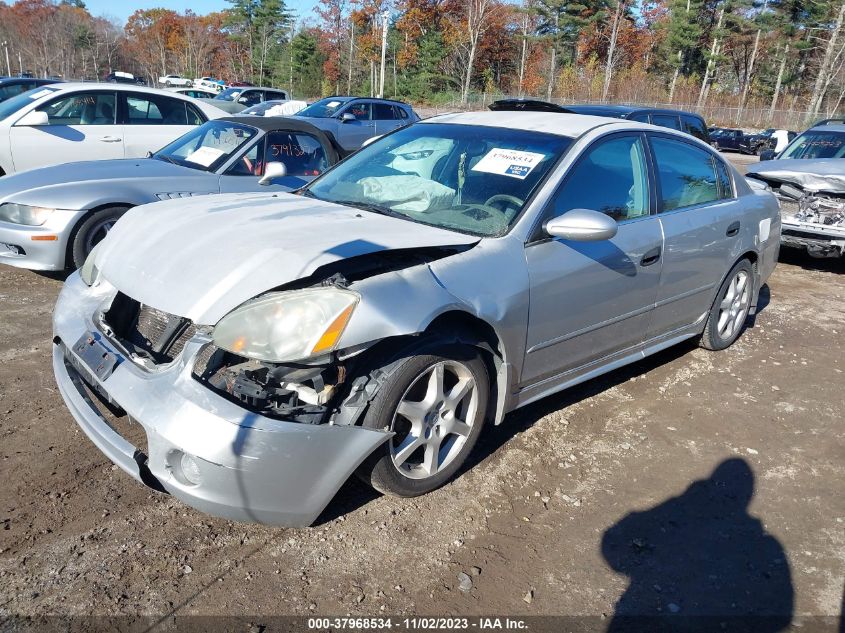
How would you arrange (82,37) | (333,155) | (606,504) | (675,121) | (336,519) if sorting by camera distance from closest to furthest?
(336,519)
(606,504)
(333,155)
(675,121)
(82,37)

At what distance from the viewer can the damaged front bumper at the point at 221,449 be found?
235 cm

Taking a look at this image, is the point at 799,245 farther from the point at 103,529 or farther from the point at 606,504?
the point at 103,529

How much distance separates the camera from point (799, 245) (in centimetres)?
765

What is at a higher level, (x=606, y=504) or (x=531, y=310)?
(x=531, y=310)

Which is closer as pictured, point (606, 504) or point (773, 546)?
point (773, 546)

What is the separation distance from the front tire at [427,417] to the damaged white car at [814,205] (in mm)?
6073

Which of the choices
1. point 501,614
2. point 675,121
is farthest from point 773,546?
point 675,121

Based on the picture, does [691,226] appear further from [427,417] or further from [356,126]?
[356,126]

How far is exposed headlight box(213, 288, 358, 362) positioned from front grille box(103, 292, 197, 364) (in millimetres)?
352

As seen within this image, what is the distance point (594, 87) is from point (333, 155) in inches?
2026

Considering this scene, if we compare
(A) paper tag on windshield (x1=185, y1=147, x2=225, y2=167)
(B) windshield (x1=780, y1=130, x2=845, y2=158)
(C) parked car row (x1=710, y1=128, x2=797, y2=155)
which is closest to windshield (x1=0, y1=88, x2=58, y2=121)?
(A) paper tag on windshield (x1=185, y1=147, x2=225, y2=167)

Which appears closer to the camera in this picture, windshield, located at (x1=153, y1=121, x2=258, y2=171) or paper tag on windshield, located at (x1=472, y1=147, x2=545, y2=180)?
paper tag on windshield, located at (x1=472, y1=147, x2=545, y2=180)

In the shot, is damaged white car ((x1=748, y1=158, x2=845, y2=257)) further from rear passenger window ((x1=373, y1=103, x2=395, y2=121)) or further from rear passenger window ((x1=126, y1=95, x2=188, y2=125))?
rear passenger window ((x1=373, y1=103, x2=395, y2=121))

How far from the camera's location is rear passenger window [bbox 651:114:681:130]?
11.4 metres
